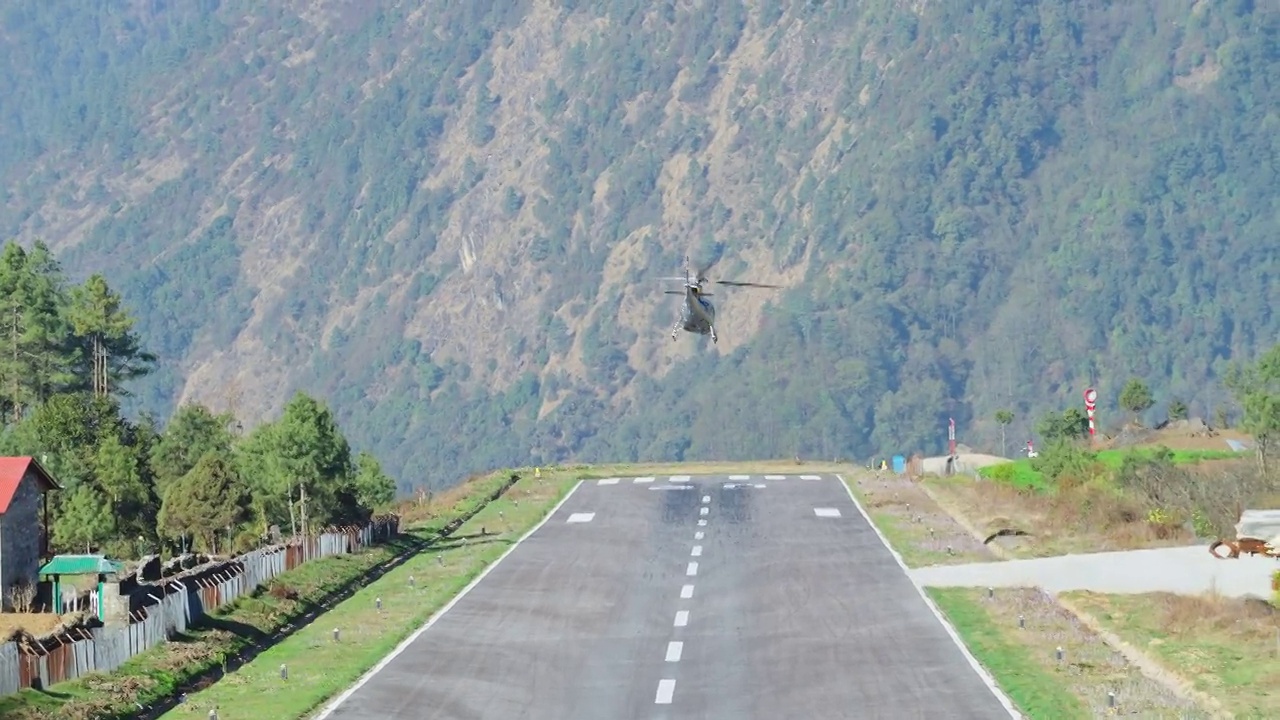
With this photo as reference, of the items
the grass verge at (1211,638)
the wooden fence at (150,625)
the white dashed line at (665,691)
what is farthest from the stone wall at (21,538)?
the grass verge at (1211,638)

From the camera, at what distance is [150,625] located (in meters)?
48.0

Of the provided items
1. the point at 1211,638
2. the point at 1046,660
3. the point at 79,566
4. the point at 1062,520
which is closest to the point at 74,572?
the point at 79,566

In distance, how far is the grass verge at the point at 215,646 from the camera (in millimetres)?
41344

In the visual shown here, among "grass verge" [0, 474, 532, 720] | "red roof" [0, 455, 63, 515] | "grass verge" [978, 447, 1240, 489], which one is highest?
"red roof" [0, 455, 63, 515]

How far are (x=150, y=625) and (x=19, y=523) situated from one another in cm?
1579

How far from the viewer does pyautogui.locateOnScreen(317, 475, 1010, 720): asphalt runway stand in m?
43.0

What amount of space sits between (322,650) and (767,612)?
41.2ft

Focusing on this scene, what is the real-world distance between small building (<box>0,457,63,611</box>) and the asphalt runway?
1331 centimetres

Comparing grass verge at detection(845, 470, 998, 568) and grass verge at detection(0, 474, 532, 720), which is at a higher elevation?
grass verge at detection(845, 470, 998, 568)

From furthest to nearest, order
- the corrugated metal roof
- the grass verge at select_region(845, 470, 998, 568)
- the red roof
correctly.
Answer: the grass verge at select_region(845, 470, 998, 568) → the corrugated metal roof → the red roof

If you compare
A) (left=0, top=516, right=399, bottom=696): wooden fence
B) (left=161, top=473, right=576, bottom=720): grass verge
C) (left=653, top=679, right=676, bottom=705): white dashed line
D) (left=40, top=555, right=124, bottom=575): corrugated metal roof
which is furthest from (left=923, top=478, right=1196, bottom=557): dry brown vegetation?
(left=40, top=555, right=124, bottom=575): corrugated metal roof

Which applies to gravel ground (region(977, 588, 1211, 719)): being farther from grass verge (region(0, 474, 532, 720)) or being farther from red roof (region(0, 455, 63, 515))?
red roof (region(0, 455, 63, 515))

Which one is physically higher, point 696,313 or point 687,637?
point 696,313

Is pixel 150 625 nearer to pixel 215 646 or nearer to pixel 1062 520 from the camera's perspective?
pixel 215 646
